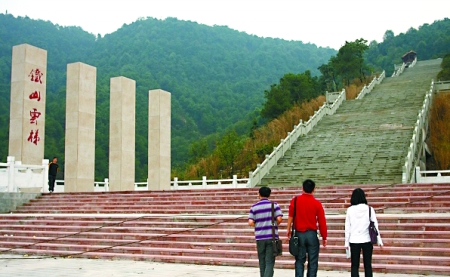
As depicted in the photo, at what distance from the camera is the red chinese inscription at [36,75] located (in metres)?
18.2

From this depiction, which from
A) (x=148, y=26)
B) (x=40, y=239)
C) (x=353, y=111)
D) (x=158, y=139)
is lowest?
(x=40, y=239)

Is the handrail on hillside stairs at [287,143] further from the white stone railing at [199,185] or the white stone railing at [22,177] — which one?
the white stone railing at [22,177]

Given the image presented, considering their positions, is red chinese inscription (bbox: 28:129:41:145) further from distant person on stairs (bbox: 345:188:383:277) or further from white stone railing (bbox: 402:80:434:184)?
distant person on stairs (bbox: 345:188:383:277)

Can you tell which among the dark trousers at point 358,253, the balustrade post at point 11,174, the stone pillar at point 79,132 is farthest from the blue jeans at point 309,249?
the stone pillar at point 79,132

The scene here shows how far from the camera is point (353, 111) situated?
2981 cm

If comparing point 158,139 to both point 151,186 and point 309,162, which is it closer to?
point 151,186

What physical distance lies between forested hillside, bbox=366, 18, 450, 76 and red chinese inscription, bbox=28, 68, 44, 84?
61124 millimetres

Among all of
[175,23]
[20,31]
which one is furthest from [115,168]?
[175,23]

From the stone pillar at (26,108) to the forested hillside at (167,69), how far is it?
65.0 feet

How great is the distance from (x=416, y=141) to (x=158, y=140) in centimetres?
1168

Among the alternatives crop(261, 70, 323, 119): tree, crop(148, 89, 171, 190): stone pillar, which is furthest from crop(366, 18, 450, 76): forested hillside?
crop(148, 89, 171, 190): stone pillar

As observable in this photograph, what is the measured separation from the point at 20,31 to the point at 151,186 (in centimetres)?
5854

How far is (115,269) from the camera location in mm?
8484

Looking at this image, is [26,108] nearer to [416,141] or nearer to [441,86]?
[416,141]
